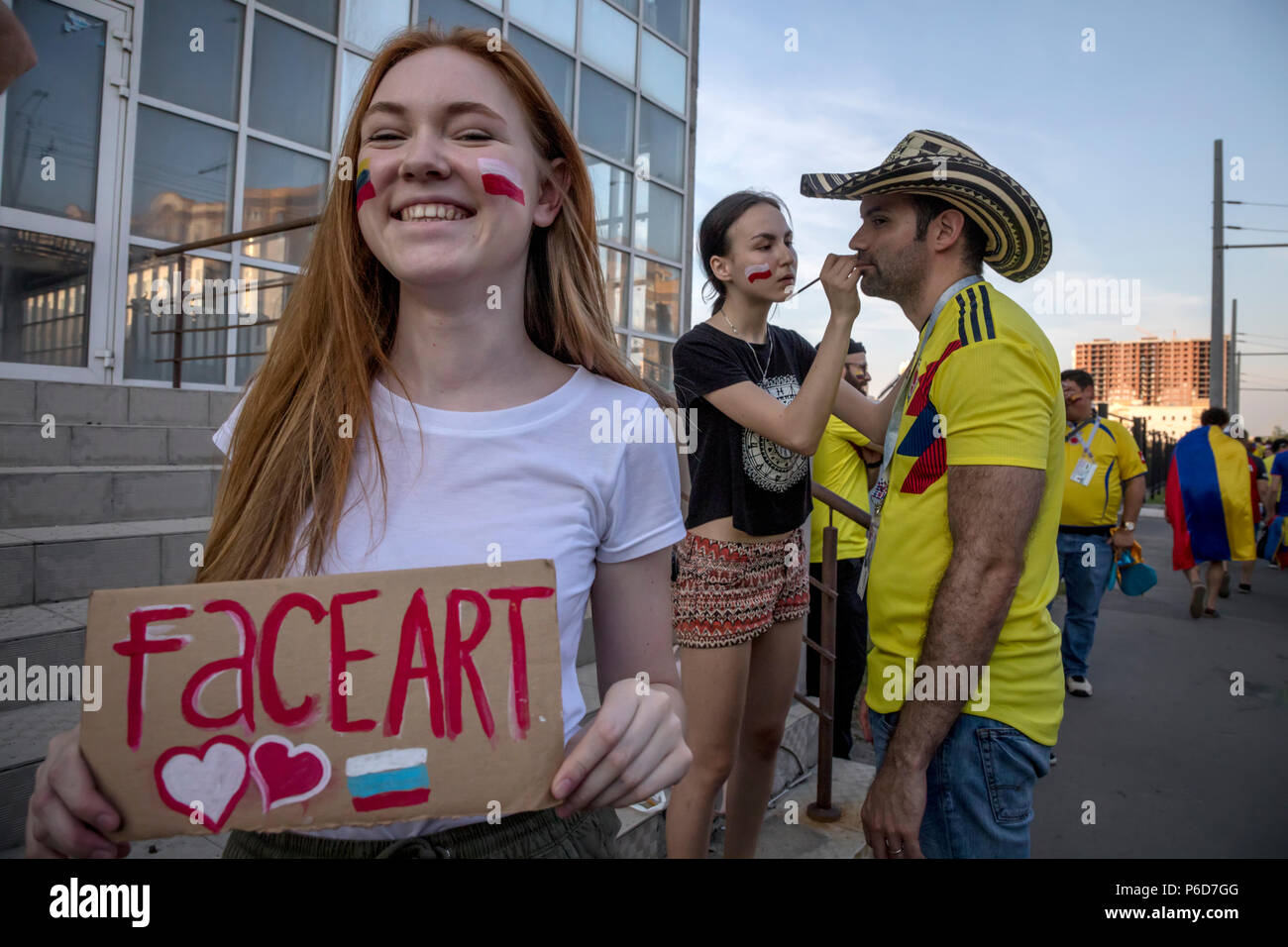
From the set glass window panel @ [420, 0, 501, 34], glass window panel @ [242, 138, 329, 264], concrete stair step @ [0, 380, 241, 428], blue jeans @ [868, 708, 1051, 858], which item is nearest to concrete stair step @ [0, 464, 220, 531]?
concrete stair step @ [0, 380, 241, 428]

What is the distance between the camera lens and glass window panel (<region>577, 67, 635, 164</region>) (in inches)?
410

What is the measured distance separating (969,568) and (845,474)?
3189 mm

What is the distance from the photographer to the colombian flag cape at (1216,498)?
357 inches

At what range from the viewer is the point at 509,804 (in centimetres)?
102

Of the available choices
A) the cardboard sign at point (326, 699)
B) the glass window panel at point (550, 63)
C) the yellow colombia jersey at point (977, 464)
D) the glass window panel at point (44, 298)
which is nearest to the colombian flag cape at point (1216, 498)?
the glass window panel at point (550, 63)

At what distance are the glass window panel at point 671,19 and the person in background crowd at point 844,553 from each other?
934cm

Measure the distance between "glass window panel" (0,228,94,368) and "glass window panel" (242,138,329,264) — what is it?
1374 mm

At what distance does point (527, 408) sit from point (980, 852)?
1.36 metres

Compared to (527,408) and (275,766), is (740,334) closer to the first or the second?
(527,408)

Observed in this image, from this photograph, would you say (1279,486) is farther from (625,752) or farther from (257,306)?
(625,752)

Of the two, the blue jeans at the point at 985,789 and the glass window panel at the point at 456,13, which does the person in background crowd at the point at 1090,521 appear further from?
the glass window panel at the point at 456,13

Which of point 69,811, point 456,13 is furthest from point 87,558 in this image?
point 456,13

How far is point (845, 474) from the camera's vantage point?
4797mm
